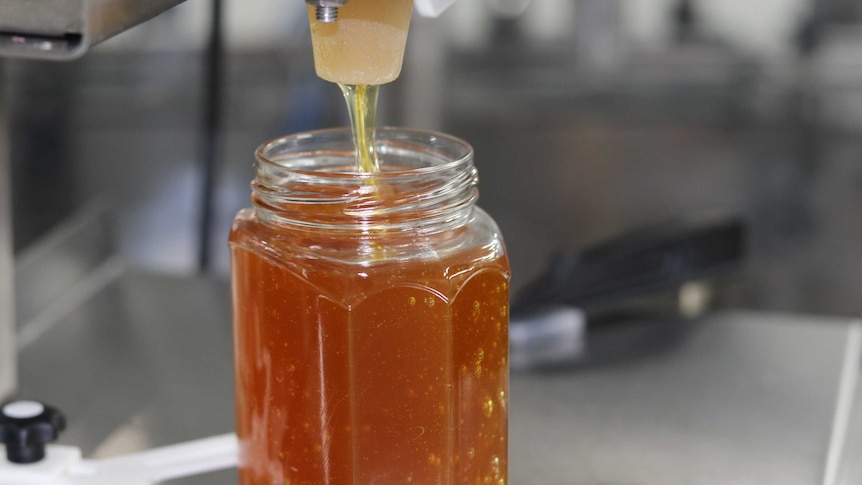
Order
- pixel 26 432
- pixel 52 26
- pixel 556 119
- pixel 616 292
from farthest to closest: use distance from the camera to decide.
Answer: pixel 556 119
pixel 616 292
pixel 26 432
pixel 52 26

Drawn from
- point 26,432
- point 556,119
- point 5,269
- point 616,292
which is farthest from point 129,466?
point 556,119

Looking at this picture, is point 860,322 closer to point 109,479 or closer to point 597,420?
point 597,420

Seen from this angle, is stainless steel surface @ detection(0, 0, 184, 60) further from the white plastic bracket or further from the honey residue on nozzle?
the white plastic bracket

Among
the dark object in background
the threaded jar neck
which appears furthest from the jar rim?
the dark object in background

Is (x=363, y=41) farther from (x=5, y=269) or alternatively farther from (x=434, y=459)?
(x=5, y=269)

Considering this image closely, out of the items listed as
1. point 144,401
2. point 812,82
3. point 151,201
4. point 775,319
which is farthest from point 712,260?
point 812,82
